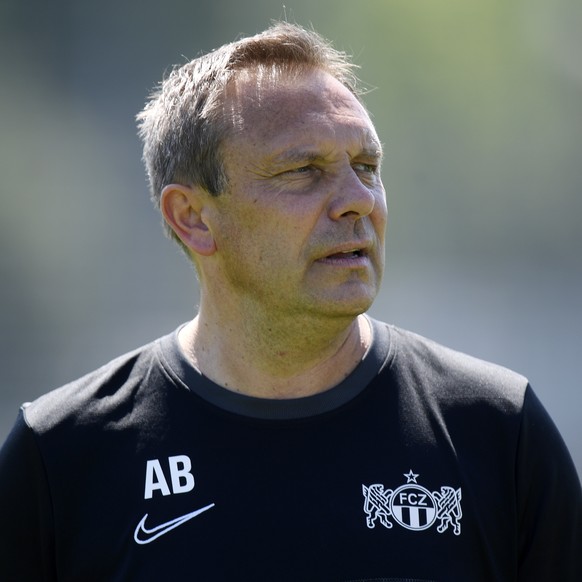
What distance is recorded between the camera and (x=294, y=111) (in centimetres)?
230

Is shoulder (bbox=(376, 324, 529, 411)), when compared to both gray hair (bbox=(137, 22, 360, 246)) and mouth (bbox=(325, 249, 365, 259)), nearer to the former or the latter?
mouth (bbox=(325, 249, 365, 259))

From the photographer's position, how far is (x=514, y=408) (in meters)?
2.26

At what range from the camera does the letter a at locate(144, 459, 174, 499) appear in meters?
2.19

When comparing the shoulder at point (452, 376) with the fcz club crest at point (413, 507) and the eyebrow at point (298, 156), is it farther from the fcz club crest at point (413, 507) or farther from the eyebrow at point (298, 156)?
the eyebrow at point (298, 156)

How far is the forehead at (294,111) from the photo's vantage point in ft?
7.50

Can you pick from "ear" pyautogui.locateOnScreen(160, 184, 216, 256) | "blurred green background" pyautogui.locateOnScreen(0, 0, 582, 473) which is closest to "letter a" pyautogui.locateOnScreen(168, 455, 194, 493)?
"ear" pyautogui.locateOnScreen(160, 184, 216, 256)

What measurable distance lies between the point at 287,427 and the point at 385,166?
4765mm

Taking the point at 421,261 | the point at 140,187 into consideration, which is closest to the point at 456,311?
the point at 421,261

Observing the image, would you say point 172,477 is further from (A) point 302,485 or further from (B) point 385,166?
(B) point 385,166

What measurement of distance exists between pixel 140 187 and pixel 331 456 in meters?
5.04

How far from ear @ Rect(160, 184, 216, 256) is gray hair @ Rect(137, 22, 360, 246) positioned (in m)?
0.03

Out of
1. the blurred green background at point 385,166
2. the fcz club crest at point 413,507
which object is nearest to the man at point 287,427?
the fcz club crest at point 413,507

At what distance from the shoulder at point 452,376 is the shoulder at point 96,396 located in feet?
1.90

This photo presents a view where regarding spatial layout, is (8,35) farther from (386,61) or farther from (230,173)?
(230,173)
